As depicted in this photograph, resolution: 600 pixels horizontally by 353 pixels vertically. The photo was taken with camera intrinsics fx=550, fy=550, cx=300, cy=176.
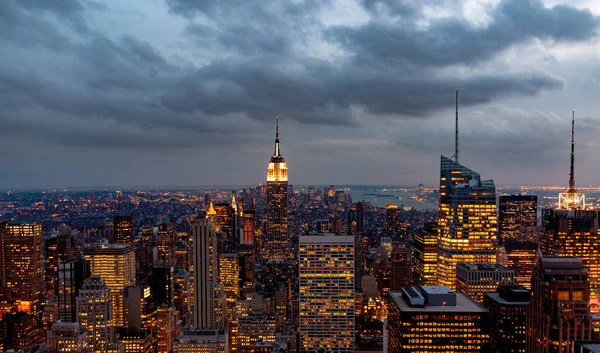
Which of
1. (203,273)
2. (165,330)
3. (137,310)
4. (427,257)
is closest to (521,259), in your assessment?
(427,257)

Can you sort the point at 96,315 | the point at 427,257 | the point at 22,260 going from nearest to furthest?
the point at 96,315 < the point at 427,257 < the point at 22,260

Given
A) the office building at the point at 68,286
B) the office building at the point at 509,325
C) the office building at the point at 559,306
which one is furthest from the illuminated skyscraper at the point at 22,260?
the office building at the point at 559,306

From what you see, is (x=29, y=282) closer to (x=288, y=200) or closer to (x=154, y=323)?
(x=154, y=323)

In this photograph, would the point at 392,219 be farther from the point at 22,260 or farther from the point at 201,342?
the point at 201,342

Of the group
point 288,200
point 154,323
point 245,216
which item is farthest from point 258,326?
point 288,200

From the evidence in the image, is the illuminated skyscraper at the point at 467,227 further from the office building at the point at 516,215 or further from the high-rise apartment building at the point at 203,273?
the high-rise apartment building at the point at 203,273

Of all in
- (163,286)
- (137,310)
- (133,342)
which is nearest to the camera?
(133,342)
